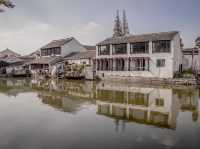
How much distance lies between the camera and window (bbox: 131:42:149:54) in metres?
32.9

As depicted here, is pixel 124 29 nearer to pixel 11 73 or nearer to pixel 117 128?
pixel 11 73

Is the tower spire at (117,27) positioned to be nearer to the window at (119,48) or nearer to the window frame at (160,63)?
the window at (119,48)

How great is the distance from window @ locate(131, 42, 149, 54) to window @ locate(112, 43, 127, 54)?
58.7 inches

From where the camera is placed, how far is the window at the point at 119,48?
3554cm

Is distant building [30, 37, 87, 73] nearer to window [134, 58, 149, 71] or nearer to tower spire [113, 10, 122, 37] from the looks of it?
window [134, 58, 149, 71]

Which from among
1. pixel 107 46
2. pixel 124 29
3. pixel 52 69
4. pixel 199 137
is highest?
pixel 124 29

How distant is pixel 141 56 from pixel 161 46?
10.9 feet

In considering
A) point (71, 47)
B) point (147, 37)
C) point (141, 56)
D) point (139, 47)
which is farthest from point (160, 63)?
point (71, 47)

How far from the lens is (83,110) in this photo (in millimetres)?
12953

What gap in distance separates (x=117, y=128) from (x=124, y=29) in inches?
2675

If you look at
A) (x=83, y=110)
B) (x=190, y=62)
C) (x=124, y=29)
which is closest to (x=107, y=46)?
(x=190, y=62)

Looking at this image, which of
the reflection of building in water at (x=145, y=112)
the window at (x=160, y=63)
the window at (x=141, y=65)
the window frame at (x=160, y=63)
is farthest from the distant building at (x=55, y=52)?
the reflection of building in water at (x=145, y=112)

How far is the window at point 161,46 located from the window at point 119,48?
526 cm

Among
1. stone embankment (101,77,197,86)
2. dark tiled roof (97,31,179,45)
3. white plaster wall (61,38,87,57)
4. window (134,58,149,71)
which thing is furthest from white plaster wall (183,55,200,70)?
white plaster wall (61,38,87,57)
